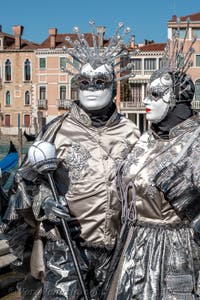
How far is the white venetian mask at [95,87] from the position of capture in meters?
3.13

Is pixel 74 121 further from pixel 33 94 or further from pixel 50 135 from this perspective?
pixel 33 94

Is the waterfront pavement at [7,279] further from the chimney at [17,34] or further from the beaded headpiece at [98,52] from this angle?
the chimney at [17,34]

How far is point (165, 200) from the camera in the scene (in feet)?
8.69

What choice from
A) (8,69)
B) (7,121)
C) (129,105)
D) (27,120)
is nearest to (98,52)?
(129,105)

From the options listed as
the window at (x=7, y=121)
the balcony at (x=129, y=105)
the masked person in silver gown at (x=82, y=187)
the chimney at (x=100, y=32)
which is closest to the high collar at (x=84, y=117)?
the masked person in silver gown at (x=82, y=187)

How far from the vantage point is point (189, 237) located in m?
2.66

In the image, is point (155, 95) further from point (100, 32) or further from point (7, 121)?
point (7, 121)

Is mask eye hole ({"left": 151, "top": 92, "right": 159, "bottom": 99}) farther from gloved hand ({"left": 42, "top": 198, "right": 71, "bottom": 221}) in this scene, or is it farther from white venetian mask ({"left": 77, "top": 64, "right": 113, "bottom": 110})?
gloved hand ({"left": 42, "top": 198, "right": 71, "bottom": 221})

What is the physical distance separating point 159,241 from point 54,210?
51cm

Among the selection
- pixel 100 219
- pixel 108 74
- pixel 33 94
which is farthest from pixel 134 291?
pixel 33 94

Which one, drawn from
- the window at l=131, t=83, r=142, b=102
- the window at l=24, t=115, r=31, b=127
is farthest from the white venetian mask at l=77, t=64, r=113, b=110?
the window at l=24, t=115, r=31, b=127

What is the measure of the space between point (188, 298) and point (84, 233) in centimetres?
69

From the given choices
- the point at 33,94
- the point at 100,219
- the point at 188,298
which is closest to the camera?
the point at 188,298

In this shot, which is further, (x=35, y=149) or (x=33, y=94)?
(x=33, y=94)
